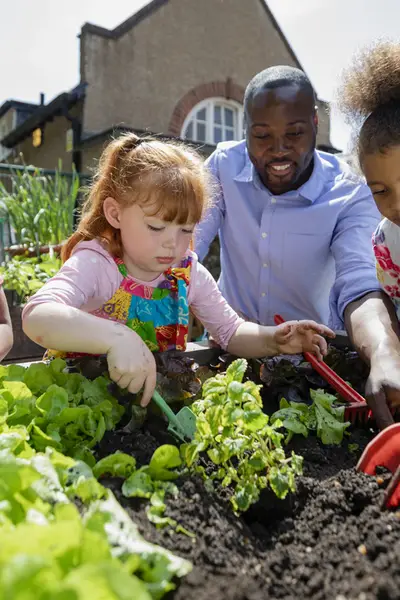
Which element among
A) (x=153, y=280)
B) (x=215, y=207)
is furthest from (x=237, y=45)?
(x=153, y=280)

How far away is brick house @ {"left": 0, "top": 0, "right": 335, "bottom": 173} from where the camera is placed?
34.4 ft

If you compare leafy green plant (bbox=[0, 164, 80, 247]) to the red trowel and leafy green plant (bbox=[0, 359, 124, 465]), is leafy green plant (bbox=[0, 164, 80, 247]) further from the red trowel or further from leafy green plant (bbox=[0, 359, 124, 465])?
the red trowel

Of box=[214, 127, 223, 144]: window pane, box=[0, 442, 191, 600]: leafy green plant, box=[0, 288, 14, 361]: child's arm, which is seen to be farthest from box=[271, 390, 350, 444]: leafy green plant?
box=[214, 127, 223, 144]: window pane

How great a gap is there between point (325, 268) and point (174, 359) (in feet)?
3.64

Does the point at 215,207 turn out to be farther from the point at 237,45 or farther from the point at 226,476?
the point at 237,45

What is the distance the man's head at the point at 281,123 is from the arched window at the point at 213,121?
32.6 feet

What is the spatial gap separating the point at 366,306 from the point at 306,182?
2.41 feet

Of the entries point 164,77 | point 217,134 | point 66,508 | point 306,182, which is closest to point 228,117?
point 217,134

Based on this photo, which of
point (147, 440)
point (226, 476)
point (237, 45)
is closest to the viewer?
point (226, 476)

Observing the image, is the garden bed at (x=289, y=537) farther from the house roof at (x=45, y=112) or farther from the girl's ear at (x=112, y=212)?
the house roof at (x=45, y=112)

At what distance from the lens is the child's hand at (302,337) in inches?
64.6

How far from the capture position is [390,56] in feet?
4.82

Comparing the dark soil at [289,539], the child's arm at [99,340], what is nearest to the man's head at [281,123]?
the child's arm at [99,340]

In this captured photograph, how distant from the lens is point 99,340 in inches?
47.9
